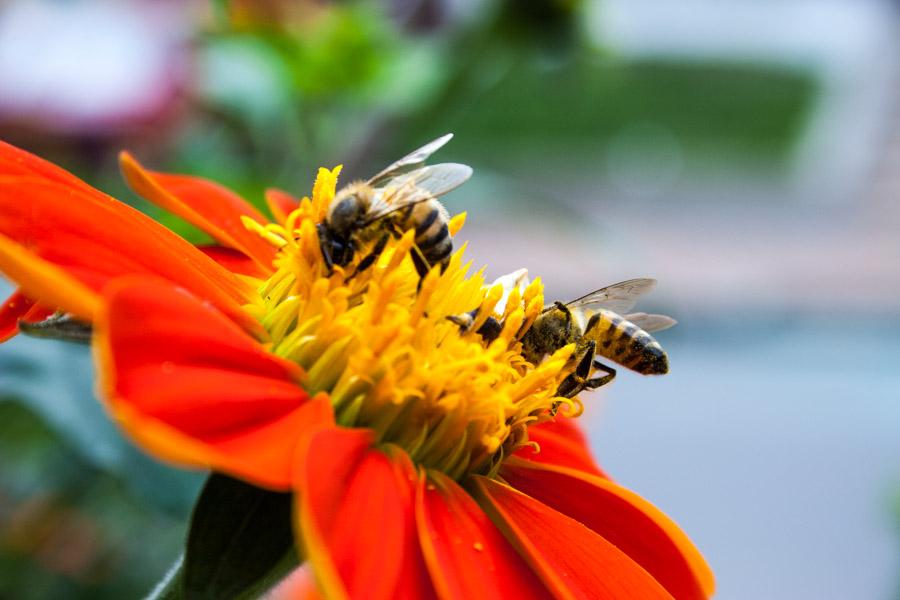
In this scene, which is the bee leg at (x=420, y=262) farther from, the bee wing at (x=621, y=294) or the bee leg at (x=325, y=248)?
the bee wing at (x=621, y=294)

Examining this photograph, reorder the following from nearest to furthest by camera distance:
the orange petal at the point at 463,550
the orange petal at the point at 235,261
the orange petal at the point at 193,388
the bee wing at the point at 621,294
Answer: the orange petal at the point at 193,388, the orange petal at the point at 463,550, the orange petal at the point at 235,261, the bee wing at the point at 621,294

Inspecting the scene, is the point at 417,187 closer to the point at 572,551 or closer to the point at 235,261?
the point at 235,261

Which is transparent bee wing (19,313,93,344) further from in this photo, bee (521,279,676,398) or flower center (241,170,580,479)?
bee (521,279,676,398)

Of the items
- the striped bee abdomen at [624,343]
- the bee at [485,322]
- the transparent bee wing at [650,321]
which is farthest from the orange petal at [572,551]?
the transparent bee wing at [650,321]

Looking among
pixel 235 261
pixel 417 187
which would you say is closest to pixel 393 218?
pixel 417 187

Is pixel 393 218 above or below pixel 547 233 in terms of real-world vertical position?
below

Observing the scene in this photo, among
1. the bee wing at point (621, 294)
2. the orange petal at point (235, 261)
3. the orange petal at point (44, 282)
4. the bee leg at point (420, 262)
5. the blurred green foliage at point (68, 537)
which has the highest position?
the bee wing at point (621, 294)
